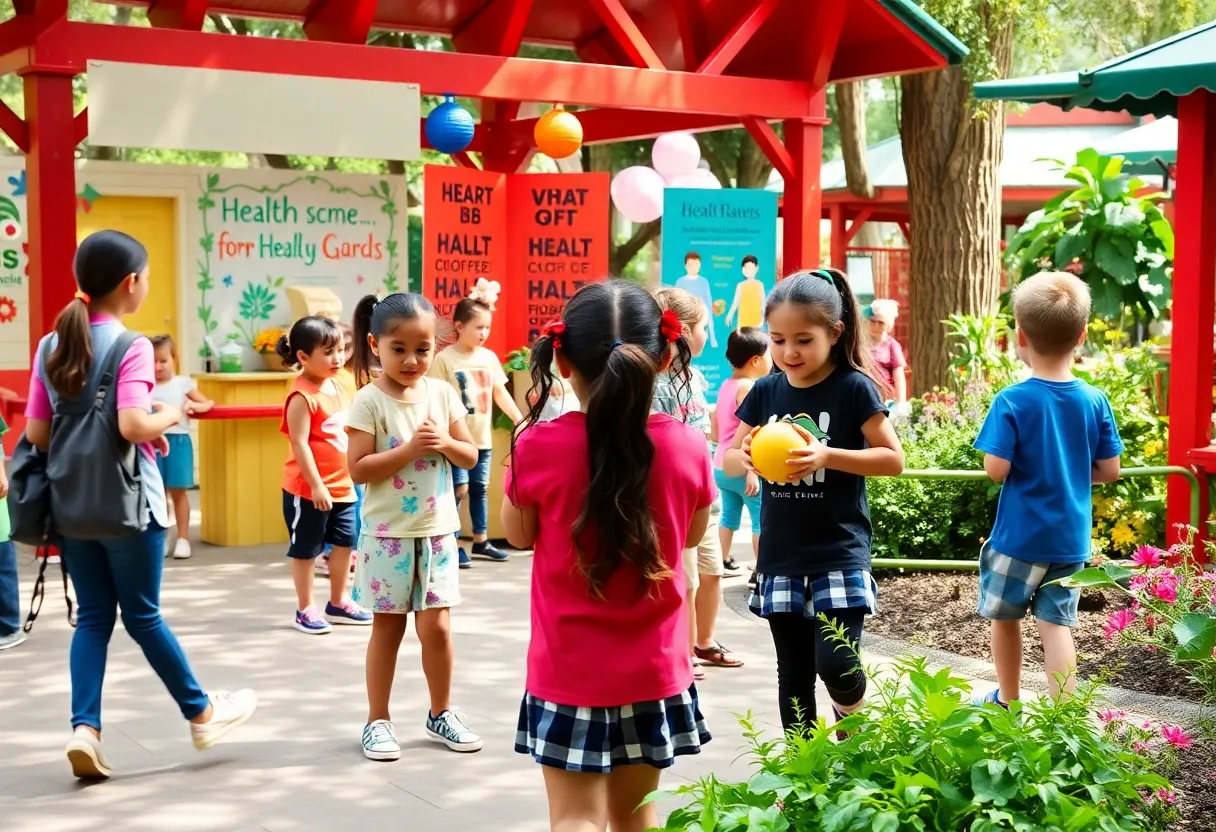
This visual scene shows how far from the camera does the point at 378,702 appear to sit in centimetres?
495

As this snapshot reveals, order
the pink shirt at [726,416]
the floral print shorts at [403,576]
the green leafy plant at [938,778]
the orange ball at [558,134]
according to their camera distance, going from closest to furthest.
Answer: the green leafy plant at [938,778] → the floral print shorts at [403,576] → the pink shirt at [726,416] → the orange ball at [558,134]

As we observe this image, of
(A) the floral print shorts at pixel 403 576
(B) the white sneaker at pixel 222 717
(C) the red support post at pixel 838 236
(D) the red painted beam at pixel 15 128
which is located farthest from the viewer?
(C) the red support post at pixel 838 236

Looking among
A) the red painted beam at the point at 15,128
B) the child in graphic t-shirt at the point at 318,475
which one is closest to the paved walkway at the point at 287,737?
the child in graphic t-shirt at the point at 318,475

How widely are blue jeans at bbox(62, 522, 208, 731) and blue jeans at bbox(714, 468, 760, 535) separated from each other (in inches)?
103

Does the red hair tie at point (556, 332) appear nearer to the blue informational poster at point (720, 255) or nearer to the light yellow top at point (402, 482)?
the light yellow top at point (402, 482)

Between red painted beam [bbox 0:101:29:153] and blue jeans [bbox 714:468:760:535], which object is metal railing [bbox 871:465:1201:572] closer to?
blue jeans [bbox 714:468:760:535]

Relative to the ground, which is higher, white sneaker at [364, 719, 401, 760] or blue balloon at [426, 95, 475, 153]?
blue balloon at [426, 95, 475, 153]

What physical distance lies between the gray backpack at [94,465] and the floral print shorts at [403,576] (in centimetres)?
81

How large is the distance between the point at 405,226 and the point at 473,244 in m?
1.76

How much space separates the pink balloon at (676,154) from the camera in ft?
39.4

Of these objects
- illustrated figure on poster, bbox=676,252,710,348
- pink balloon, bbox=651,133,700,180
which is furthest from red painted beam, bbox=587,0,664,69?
pink balloon, bbox=651,133,700,180

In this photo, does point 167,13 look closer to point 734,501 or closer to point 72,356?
point 734,501

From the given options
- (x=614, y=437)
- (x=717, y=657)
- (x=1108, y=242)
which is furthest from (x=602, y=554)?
(x=1108, y=242)

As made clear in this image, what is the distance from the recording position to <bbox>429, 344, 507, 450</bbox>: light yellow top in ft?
28.0
